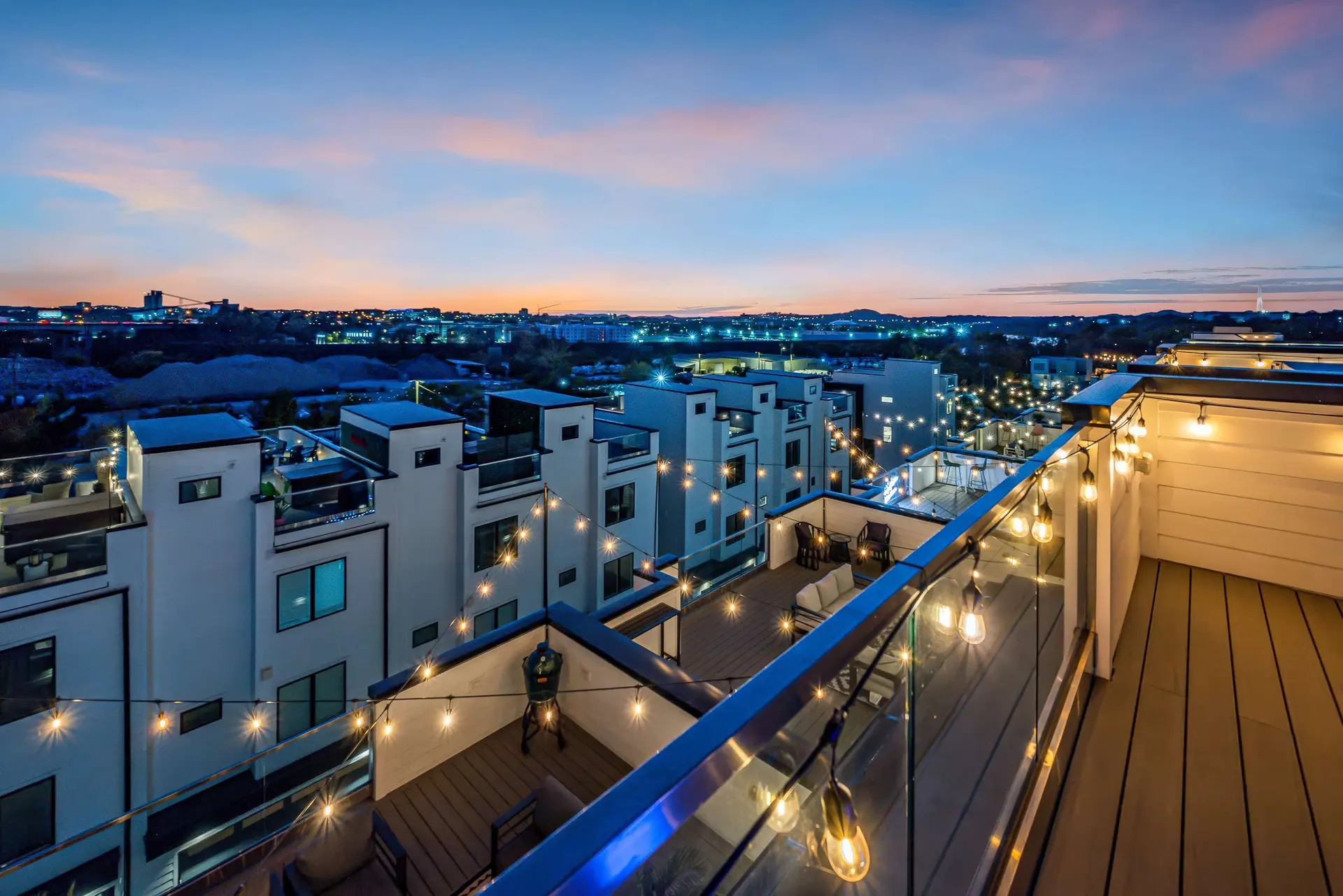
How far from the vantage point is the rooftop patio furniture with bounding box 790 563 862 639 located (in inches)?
241

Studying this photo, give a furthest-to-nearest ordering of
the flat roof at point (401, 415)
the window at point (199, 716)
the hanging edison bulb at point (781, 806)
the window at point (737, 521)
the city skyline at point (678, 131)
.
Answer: the window at point (737, 521) < the flat roof at point (401, 415) < the city skyline at point (678, 131) < the window at point (199, 716) < the hanging edison bulb at point (781, 806)

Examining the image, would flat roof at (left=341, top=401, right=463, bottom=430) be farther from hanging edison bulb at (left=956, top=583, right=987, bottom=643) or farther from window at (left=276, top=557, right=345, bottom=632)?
hanging edison bulb at (left=956, top=583, right=987, bottom=643)

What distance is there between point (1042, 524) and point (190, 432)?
420 inches

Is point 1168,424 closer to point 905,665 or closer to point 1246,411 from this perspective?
point 1246,411

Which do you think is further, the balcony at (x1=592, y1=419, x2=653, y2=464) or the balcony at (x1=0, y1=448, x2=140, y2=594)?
the balcony at (x1=592, y1=419, x2=653, y2=464)

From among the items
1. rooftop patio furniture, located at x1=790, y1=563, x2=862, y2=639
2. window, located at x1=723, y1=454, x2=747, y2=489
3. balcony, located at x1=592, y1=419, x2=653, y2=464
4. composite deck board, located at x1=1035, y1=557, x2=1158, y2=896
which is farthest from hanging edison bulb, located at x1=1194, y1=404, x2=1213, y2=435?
window, located at x1=723, y1=454, x2=747, y2=489

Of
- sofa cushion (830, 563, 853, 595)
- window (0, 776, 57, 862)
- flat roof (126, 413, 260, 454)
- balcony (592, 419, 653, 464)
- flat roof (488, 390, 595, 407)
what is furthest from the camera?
balcony (592, 419, 653, 464)

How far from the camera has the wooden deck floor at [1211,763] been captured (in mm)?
1668

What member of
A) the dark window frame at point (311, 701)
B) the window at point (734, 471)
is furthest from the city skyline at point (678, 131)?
the dark window frame at point (311, 701)

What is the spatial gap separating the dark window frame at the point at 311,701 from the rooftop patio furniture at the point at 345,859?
577cm

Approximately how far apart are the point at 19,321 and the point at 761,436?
43772mm

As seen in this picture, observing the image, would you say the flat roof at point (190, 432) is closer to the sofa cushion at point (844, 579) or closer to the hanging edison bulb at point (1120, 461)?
the sofa cushion at point (844, 579)

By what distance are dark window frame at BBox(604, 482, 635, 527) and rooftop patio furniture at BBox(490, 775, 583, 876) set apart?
30.2ft

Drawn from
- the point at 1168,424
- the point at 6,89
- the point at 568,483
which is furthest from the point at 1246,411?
the point at 6,89
